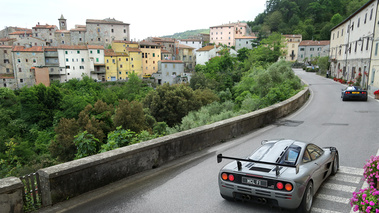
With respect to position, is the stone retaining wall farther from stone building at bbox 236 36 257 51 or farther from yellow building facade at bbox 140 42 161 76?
stone building at bbox 236 36 257 51

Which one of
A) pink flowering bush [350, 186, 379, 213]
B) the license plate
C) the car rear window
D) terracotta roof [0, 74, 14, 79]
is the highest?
the car rear window

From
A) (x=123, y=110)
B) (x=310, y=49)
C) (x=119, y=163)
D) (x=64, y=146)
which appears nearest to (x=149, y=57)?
(x=310, y=49)

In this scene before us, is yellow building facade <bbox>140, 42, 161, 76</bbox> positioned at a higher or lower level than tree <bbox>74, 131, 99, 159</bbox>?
higher

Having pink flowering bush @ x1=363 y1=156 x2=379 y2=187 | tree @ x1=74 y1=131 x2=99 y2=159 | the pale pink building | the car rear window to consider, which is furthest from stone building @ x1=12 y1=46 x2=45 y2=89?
pink flowering bush @ x1=363 y1=156 x2=379 y2=187

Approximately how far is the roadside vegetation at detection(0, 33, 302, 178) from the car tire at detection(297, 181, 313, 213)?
4759 mm

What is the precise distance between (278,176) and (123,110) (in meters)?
29.8

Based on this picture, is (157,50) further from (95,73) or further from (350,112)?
(350,112)

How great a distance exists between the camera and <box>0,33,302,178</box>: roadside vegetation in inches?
797

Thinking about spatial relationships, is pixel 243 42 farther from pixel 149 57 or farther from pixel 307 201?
pixel 307 201

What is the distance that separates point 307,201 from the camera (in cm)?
457

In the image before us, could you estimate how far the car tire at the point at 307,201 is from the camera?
14.5 ft

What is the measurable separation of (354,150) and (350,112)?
9.54 meters

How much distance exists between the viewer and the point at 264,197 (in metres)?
4.41

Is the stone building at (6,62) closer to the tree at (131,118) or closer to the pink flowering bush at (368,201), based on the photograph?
the tree at (131,118)
